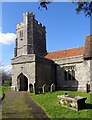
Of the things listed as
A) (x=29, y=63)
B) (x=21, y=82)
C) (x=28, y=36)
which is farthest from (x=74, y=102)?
(x=28, y=36)

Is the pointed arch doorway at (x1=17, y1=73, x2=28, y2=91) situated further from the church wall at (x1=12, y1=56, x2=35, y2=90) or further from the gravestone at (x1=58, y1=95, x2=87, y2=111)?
the gravestone at (x1=58, y1=95, x2=87, y2=111)

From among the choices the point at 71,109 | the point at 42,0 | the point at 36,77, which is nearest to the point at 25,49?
the point at 36,77

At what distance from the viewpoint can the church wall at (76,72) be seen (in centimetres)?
2709

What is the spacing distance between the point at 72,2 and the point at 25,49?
2793 centimetres

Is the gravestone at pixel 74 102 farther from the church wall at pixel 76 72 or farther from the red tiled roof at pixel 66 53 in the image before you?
the red tiled roof at pixel 66 53

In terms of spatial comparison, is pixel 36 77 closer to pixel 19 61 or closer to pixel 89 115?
pixel 19 61

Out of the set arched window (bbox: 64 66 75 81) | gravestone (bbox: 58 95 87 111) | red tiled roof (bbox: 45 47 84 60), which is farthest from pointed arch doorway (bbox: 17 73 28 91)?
gravestone (bbox: 58 95 87 111)

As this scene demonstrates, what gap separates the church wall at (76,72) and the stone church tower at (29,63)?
106 cm

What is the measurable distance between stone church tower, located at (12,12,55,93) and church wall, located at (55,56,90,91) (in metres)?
1.06

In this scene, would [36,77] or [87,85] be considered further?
[36,77]

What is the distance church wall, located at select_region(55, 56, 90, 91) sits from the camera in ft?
88.9

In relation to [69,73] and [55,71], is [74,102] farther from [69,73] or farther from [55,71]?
[55,71]

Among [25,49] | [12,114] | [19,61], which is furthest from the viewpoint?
[25,49]

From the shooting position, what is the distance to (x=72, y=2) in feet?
31.5
